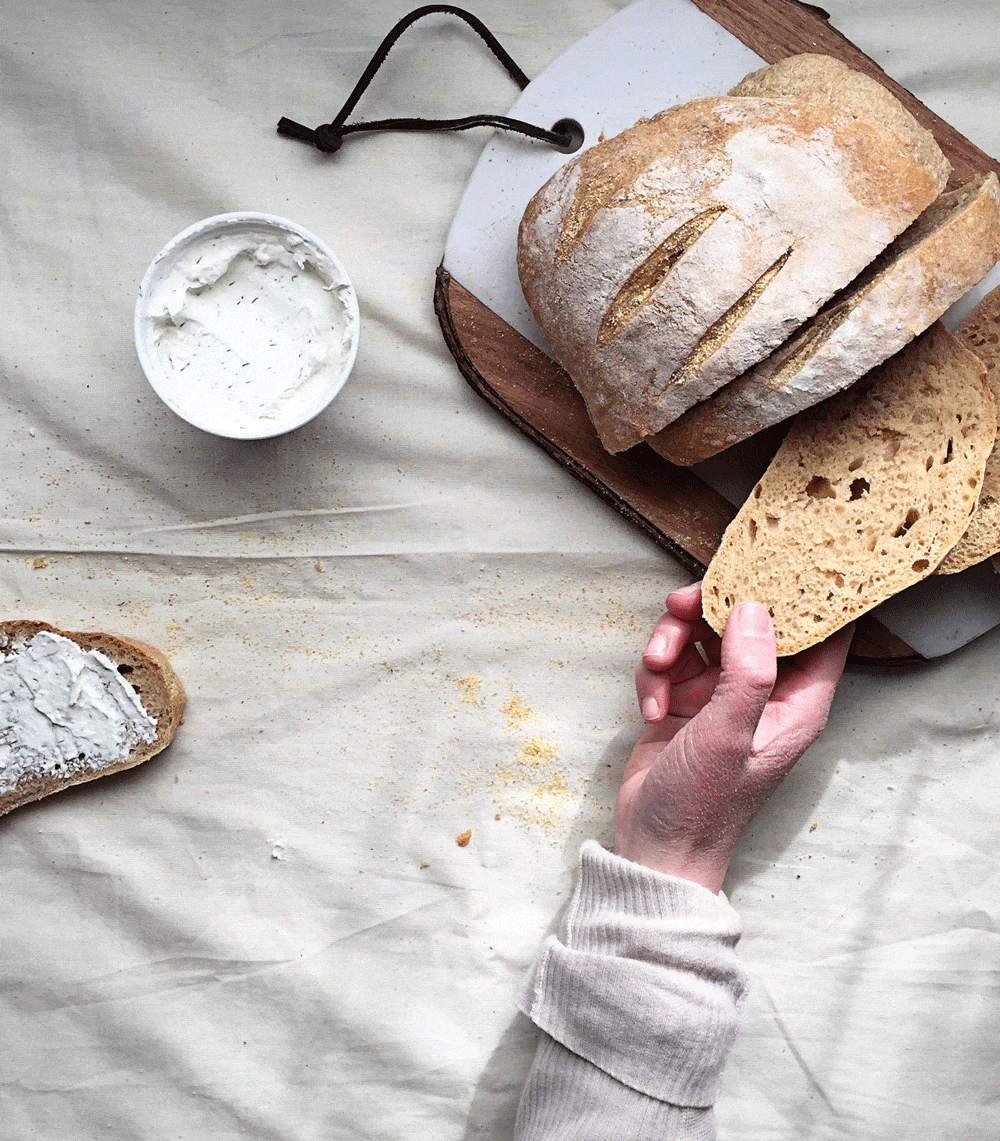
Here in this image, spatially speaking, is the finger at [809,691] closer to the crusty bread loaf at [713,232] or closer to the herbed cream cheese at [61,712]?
the crusty bread loaf at [713,232]

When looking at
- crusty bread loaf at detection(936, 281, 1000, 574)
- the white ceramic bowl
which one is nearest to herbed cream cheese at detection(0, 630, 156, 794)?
the white ceramic bowl

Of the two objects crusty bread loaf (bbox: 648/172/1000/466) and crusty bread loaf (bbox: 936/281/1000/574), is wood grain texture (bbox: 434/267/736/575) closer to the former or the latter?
crusty bread loaf (bbox: 648/172/1000/466)

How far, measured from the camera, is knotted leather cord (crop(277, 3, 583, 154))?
1790mm

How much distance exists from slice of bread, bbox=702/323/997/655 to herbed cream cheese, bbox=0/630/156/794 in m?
1.20

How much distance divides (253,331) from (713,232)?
85cm

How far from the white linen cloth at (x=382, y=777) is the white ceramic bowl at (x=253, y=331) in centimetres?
18

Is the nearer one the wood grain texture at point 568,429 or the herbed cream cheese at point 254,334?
the herbed cream cheese at point 254,334

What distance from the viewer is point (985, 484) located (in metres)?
1.71

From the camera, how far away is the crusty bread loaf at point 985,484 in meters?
1.70

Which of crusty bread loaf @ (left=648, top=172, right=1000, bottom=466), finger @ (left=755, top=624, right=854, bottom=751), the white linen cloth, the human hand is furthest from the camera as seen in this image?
the white linen cloth

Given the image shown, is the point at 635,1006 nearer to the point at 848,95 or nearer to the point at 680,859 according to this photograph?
the point at 680,859

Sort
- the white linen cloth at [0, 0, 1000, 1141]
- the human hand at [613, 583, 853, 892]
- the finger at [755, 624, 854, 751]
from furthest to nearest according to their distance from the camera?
1. the white linen cloth at [0, 0, 1000, 1141]
2. the finger at [755, 624, 854, 751]
3. the human hand at [613, 583, 853, 892]

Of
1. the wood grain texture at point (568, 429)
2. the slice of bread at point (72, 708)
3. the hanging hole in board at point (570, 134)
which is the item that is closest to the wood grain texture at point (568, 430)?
the wood grain texture at point (568, 429)

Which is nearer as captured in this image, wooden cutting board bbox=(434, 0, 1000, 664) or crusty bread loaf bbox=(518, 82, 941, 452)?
crusty bread loaf bbox=(518, 82, 941, 452)
